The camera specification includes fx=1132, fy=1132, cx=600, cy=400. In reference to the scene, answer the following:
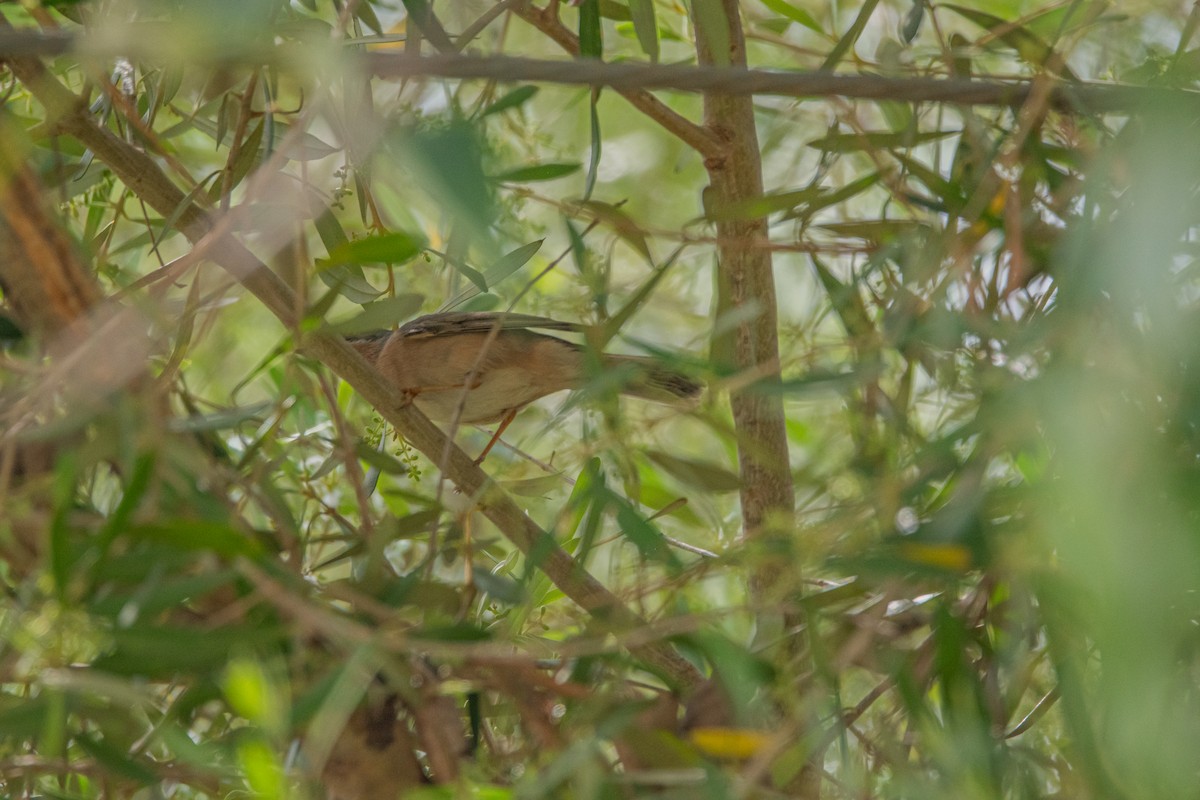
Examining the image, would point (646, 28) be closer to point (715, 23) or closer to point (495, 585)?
point (715, 23)

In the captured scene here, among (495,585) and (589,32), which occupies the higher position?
(589,32)

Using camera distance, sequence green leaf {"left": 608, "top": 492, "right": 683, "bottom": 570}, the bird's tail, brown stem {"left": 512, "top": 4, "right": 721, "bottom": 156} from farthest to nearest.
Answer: the bird's tail < brown stem {"left": 512, "top": 4, "right": 721, "bottom": 156} < green leaf {"left": 608, "top": 492, "right": 683, "bottom": 570}

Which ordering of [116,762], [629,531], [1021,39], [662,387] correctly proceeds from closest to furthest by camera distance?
[116,762]
[629,531]
[1021,39]
[662,387]

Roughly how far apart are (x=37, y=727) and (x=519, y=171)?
138cm

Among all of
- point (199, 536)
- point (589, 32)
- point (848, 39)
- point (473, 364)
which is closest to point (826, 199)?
point (848, 39)

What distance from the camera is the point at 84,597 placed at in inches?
65.0

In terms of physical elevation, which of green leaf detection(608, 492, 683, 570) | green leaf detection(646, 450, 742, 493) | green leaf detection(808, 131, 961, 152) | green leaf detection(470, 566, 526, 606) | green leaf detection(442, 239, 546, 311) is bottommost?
green leaf detection(470, 566, 526, 606)

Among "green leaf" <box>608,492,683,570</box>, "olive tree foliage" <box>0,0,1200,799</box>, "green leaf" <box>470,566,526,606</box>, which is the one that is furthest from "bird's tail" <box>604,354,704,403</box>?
"green leaf" <box>608,492,683,570</box>

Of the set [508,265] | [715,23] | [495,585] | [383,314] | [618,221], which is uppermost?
[715,23]

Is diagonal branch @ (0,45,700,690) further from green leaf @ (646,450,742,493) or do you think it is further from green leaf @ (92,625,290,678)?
green leaf @ (92,625,290,678)

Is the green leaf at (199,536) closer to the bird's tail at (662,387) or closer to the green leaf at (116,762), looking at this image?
the green leaf at (116,762)

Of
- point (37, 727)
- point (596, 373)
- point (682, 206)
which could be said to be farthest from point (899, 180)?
point (682, 206)

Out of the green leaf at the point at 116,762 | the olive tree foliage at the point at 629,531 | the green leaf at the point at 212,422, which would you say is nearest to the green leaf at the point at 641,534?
the olive tree foliage at the point at 629,531

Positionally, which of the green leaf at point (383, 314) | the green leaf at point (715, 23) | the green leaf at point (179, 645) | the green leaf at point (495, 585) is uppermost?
the green leaf at point (715, 23)
